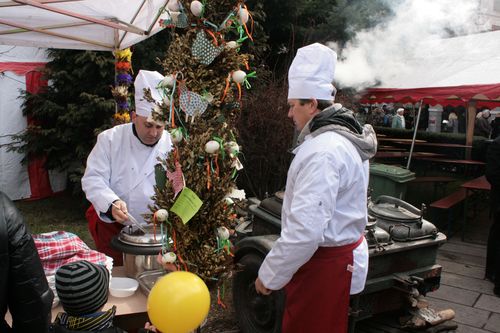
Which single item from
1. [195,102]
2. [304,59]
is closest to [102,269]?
[195,102]

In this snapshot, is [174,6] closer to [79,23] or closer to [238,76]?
[238,76]

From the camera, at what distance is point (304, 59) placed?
8.07 feet

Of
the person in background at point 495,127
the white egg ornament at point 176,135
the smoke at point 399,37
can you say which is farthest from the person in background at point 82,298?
the person in background at point 495,127

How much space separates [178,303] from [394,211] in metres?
3.37

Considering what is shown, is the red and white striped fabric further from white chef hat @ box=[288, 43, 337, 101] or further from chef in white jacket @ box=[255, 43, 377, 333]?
white chef hat @ box=[288, 43, 337, 101]

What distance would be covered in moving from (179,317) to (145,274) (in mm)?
915

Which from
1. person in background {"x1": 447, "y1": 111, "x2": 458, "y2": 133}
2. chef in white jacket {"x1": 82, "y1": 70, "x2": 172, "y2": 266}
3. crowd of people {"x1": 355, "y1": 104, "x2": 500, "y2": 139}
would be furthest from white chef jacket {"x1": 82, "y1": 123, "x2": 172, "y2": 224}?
person in background {"x1": 447, "y1": 111, "x2": 458, "y2": 133}

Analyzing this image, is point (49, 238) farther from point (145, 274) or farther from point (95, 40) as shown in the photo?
point (95, 40)

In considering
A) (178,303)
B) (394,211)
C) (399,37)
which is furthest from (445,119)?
(178,303)

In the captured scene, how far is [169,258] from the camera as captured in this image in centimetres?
203

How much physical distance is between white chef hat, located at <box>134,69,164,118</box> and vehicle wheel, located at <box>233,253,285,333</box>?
1563mm

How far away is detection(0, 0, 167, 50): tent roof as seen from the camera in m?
3.92

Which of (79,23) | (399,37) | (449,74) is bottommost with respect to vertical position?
(449,74)

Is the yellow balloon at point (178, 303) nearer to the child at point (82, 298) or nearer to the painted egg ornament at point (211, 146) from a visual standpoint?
the child at point (82, 298)
